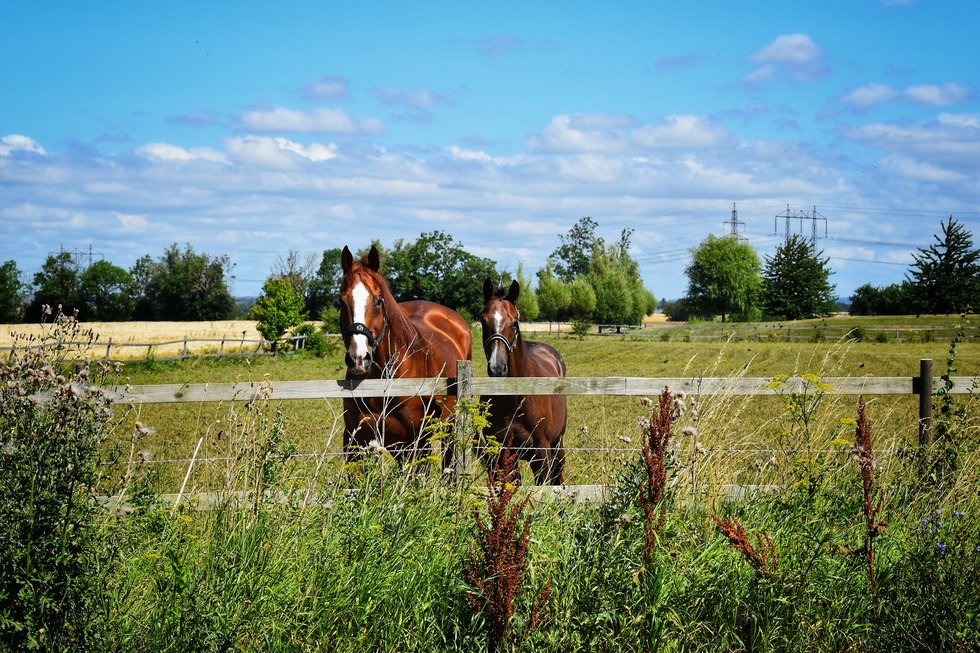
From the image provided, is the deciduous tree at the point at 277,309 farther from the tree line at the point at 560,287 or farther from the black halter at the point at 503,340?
the black halter at the point at 503,340

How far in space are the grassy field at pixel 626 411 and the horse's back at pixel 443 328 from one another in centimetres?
125

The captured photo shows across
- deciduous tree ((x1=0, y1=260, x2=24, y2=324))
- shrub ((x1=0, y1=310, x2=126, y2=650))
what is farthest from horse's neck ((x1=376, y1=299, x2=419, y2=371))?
deciduous tree ((x1=0, y1=260, x2=24, y2=324))

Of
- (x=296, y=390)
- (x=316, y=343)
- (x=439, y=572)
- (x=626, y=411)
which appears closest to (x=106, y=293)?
(x=316, y=343)

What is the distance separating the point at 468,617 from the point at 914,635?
1946 millimetres

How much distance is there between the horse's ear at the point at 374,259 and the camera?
22.6 feet

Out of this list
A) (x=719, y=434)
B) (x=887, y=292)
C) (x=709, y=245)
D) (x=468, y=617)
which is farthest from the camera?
(x=709, y=245)

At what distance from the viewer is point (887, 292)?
84.4m

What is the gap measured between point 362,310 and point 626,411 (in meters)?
11.3

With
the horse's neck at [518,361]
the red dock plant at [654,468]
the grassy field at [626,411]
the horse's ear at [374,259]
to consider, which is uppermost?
the horse's ear at [374,259]

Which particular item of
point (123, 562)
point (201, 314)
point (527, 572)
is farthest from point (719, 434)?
point (201, 314)

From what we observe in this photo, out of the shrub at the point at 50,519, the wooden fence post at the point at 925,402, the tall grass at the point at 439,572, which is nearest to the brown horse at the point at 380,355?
the tall grass at the point at 439,572

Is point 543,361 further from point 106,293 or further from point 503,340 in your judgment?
point 106,293

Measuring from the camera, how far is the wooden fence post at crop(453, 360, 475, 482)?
207 inches

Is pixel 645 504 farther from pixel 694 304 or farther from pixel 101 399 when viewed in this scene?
pixel 694 304
